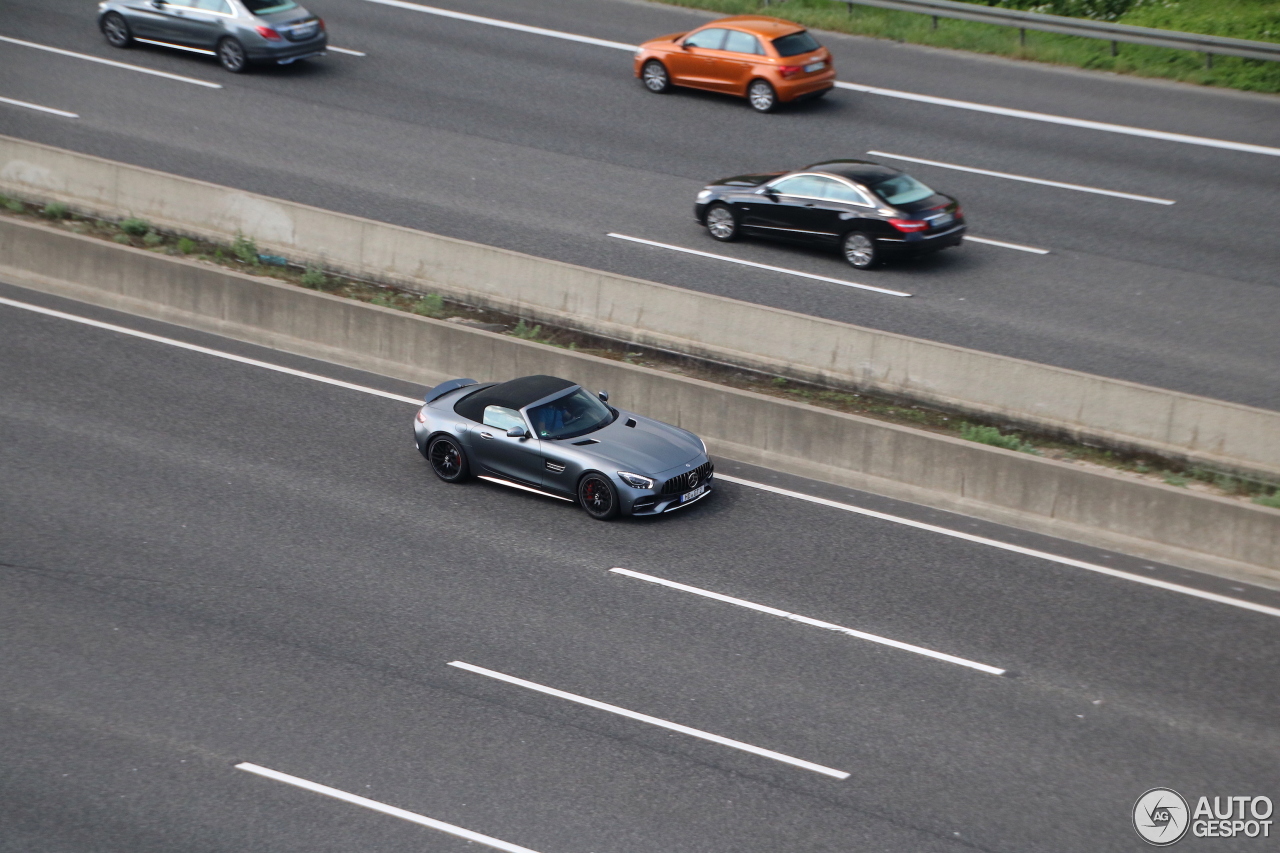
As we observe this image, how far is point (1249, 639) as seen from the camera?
11859 mm

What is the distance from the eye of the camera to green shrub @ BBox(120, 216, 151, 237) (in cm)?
2055

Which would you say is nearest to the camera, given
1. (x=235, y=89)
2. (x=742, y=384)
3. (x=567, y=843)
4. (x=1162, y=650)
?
(x=567, y=843)

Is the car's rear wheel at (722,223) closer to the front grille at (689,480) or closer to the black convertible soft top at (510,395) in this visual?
the black convertible soft top at (510,395)

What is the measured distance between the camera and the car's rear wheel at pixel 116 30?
2822cm

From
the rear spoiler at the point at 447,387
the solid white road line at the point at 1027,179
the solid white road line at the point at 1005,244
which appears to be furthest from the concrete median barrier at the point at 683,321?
the solid white road line at the point at 1027,179

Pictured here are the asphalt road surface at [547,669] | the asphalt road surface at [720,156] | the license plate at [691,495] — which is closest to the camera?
the asphalt road surface at [547,669]

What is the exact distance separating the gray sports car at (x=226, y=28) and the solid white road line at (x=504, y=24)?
388 centimetres

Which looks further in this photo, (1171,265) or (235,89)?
(235,89)

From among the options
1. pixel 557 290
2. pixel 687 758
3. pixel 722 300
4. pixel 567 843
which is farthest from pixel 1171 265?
pixel 567 843

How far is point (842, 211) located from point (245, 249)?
29.0ft

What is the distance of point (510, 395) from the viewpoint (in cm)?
1495

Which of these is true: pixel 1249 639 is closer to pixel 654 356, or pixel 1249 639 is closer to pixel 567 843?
pixel 567 843

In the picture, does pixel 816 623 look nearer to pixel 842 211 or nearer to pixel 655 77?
pixel 842 211

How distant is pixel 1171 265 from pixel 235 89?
57.9 feet
